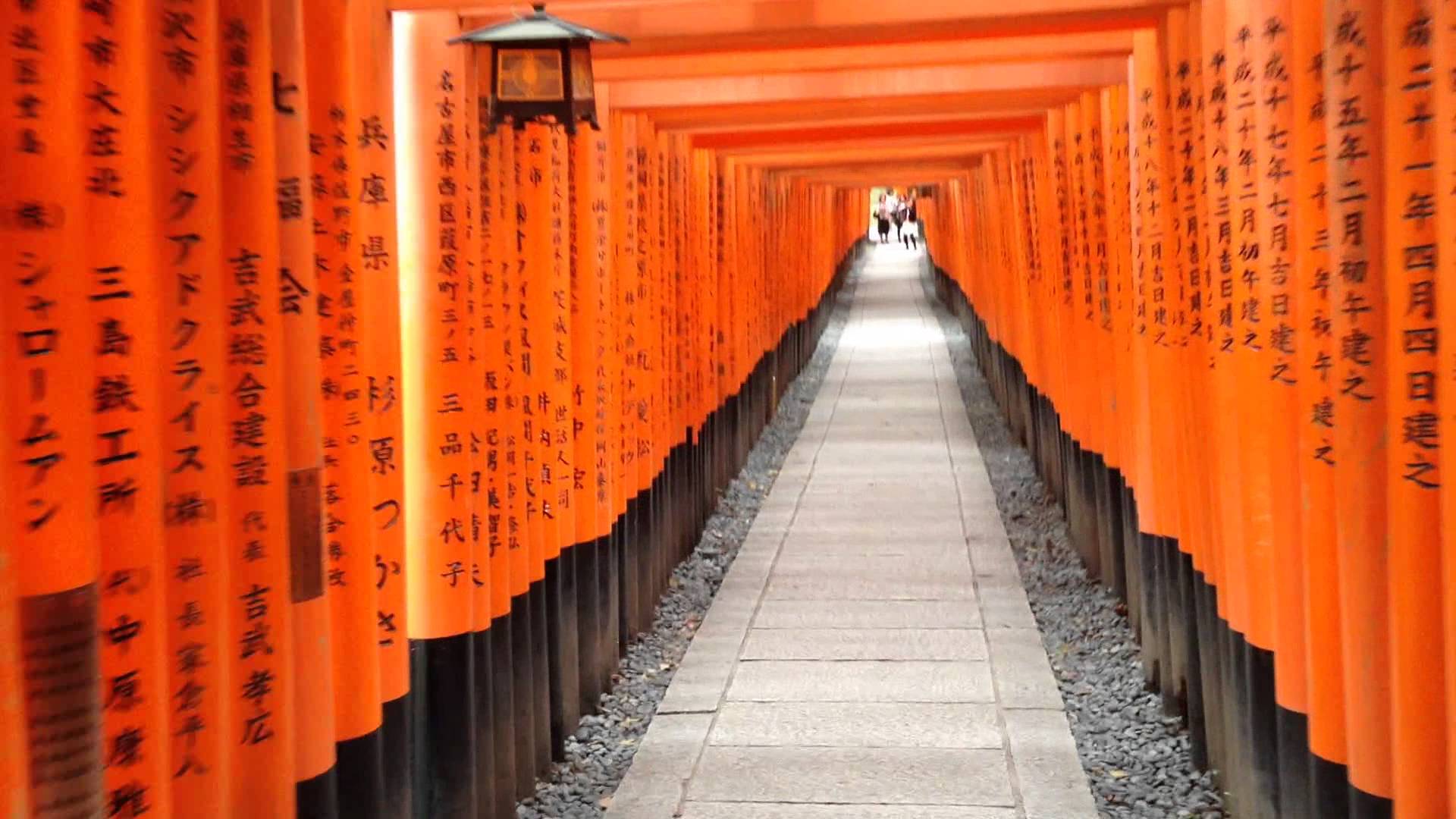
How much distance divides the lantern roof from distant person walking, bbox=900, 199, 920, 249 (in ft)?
126

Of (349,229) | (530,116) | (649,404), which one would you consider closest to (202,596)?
(349,229)

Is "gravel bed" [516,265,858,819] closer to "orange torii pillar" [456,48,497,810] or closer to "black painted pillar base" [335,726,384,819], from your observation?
"orange torii pillar" [456,48,497,810]

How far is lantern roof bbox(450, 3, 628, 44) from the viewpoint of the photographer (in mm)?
4453

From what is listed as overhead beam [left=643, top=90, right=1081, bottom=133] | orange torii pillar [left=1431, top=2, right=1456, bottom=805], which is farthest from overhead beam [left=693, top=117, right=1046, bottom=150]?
orange torii pillar [left=1431, top=2, right=1456, bottom=805]

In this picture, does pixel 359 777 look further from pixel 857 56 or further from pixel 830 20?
pixel 857 56

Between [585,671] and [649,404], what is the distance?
2.20 m

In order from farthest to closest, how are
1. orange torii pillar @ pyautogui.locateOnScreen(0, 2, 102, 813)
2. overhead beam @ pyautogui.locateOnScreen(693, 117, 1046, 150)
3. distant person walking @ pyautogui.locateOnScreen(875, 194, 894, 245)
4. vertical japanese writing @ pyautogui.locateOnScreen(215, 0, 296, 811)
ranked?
1. distant person walking @ pyautogui.locateOnScreen(875, 194, 894, 245)
2. overhead beam @ pyautogui.locateOnScreen(693, 117, 1046, 150)
3. vertical japanese writing @ pyautogui.locateOnScreen(215, 0, 296, 811)
4. orange torii pillar @ pyautogui.locateOnScreen(0, 2, 102, 813)

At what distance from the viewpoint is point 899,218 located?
141 feet

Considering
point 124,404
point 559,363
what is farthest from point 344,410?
point 559,363

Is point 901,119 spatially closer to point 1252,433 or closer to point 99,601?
point 1252,433

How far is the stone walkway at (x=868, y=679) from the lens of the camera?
560 centimetres

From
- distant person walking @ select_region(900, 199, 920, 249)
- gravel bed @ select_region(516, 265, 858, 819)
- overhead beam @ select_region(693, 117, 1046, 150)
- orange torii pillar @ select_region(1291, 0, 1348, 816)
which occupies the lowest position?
gravel bed @ select_region(516, 265, 858, 819)

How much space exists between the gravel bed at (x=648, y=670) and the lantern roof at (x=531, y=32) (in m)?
3.12

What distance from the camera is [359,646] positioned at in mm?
3701
